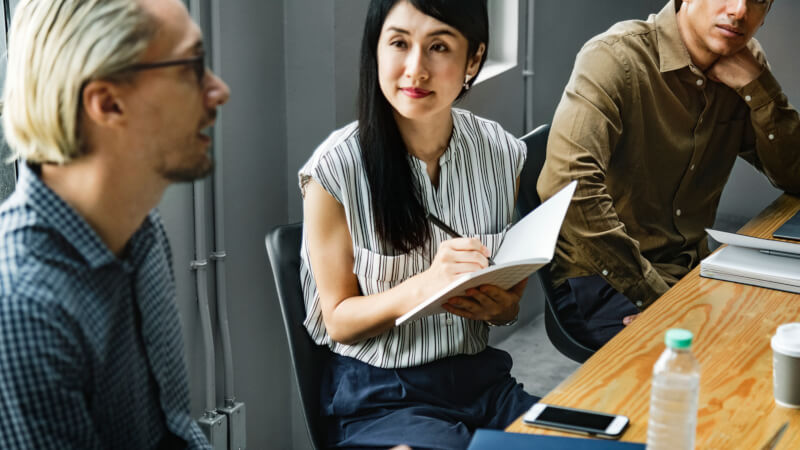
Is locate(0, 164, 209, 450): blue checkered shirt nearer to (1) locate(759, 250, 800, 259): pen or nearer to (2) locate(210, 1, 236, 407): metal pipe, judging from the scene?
(2) locate(210, 1, 236, 407): metal pipe

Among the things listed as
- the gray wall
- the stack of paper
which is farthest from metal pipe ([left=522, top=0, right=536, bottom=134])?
the stack of paper

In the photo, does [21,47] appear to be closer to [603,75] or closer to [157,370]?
[157,370]

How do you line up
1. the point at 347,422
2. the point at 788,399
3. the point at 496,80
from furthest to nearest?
the point at 496,80, the point at 347,422, the point at 788,399

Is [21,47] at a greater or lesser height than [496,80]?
greater

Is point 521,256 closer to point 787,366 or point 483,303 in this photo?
point 483,303

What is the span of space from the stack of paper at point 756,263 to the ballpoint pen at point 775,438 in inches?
24.0

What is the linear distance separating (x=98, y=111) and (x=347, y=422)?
0.87 metres

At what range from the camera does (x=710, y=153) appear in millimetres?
2488

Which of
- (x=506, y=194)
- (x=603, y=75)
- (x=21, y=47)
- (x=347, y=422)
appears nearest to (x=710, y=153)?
(x=603, y=75)

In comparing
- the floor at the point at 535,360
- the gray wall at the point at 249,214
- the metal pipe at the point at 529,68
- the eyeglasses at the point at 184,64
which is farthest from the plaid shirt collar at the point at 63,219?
the metal pipe at the point at 529,68

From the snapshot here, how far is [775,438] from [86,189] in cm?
99

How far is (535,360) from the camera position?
3.50 meters

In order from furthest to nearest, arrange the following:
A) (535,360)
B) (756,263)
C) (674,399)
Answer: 1. (535,360)
2. (756,263)
3. (674,399)

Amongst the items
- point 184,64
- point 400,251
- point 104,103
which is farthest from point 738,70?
point 104,103
